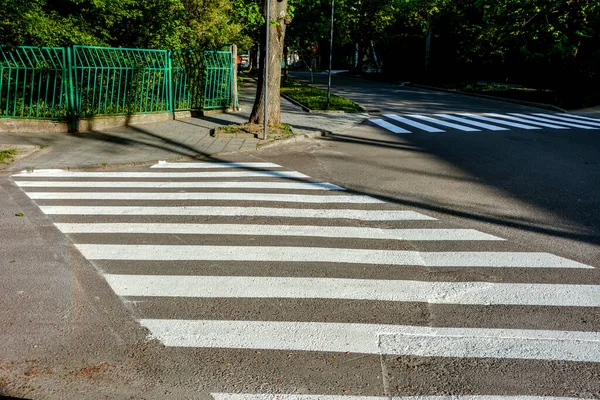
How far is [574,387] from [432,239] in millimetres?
3289

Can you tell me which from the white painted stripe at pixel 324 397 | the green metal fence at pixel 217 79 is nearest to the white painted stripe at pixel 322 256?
the white painted stripe at pixel 324 397

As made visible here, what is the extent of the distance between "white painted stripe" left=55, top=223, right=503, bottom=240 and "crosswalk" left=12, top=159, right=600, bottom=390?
0.9 inches

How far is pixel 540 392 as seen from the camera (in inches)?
148

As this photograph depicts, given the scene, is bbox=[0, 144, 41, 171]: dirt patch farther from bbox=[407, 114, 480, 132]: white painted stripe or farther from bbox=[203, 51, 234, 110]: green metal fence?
bbox=[407, 114, 480, 132]: white painted stripe

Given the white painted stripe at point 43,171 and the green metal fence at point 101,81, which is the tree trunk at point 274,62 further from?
the white painted stripe at point 43,171

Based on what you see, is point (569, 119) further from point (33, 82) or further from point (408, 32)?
point (408, 32)

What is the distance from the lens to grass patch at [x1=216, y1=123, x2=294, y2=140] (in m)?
15.0

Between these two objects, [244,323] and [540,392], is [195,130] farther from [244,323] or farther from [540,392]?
[540,392]

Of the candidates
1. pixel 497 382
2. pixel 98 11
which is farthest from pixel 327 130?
pixel 497 382

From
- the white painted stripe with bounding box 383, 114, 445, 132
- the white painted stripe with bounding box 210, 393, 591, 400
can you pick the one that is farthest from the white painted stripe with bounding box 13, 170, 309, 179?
the white painted stripe with bounding box 383, 114, 445, 132

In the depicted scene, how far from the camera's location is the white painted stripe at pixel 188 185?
974 centimetres

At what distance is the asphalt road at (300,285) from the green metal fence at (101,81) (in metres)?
5.79

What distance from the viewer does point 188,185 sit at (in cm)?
987

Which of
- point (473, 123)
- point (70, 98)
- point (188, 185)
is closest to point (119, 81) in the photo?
point (70, 98)
